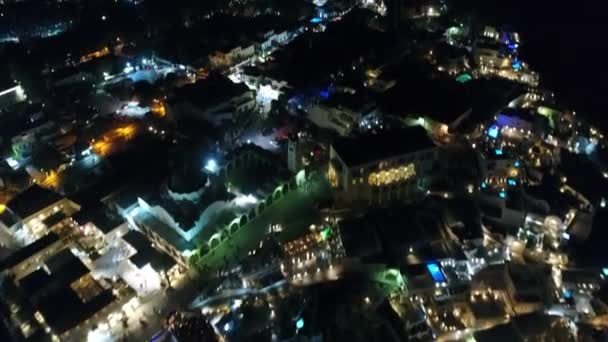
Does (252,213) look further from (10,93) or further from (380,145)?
(10,93)

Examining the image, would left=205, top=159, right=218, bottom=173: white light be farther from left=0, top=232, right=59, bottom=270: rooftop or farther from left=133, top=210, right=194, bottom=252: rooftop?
left=0, top=232, right=59, bottom=270: rooftop

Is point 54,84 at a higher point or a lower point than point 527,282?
higher

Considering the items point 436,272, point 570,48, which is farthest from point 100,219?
point 570,48

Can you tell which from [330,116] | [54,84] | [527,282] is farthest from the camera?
[54,84]

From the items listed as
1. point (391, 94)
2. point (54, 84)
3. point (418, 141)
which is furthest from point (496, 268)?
point (54, 84)

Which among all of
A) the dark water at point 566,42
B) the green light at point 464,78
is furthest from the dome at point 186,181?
the dark water at point 566,42

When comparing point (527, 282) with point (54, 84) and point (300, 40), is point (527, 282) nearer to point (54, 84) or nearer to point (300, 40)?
point (300, 40)

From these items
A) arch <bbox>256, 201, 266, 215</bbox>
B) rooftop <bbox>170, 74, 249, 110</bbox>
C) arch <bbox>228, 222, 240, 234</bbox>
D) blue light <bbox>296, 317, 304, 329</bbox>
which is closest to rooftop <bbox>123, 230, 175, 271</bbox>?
arch <bbox>228, 222, 240, 234</bbox>
